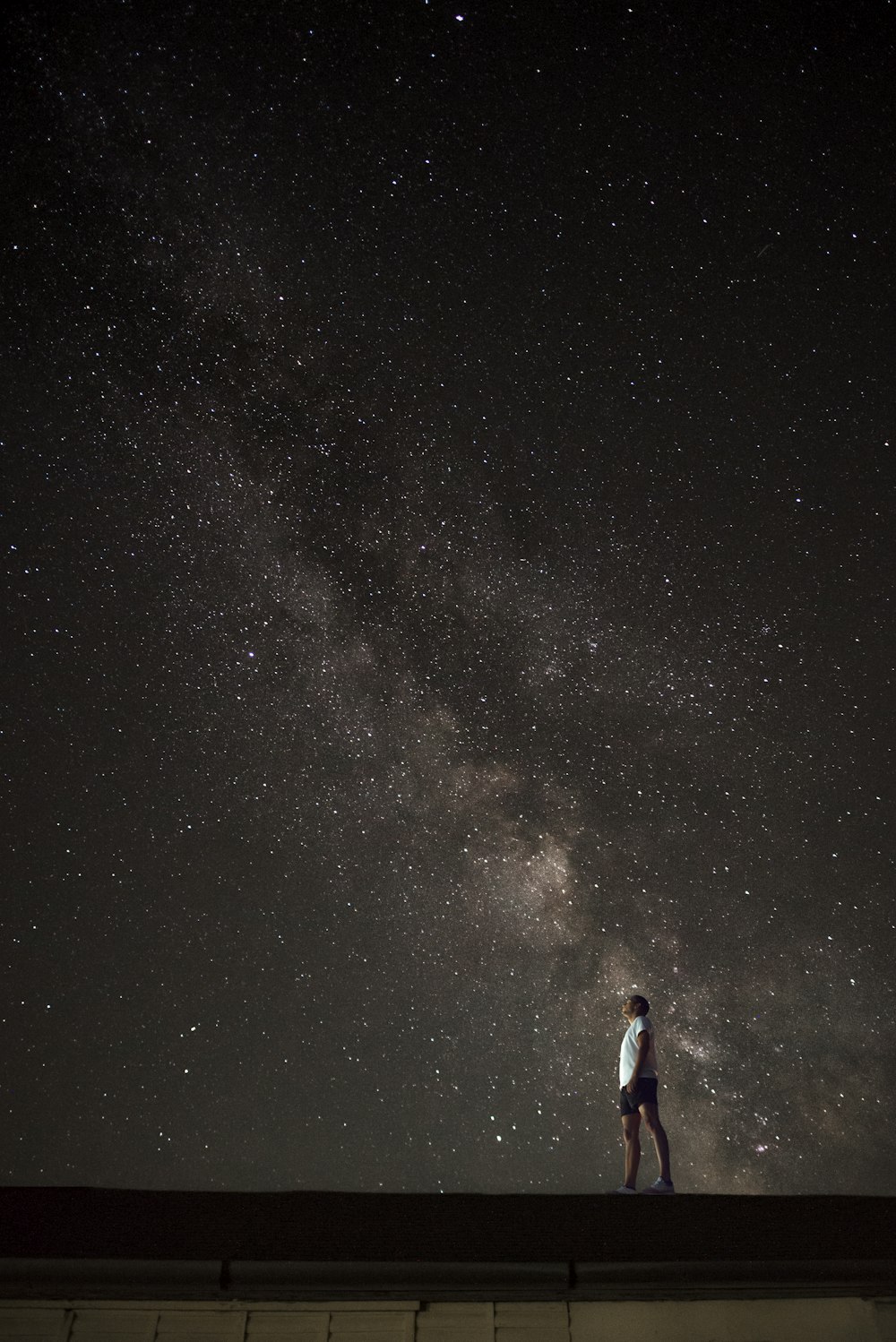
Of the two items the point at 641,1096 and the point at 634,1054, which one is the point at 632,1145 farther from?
the point at 634,1054

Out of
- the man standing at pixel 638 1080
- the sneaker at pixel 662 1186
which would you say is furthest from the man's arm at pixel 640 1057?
the sneaker at pixel 662 1186

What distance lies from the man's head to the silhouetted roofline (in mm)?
2362

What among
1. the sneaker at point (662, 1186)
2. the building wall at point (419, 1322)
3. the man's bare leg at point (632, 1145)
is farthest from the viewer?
the man's bare leg at point (632, 1145)

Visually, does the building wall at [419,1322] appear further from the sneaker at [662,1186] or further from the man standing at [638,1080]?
the man standing at [638,1080]

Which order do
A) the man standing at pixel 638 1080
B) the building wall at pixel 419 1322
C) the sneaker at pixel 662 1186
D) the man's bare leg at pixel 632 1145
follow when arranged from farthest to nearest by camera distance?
the man standing at pixel 638 1080
the man's bare leg at pixel 632 1145
the sneaker at pixel 662 1186
the building wall at pixel 419 1322

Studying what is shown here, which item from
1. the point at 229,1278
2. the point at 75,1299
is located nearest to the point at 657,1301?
the point at 229,1278

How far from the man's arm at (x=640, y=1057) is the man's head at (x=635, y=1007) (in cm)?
14

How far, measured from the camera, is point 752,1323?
4137 millimetres

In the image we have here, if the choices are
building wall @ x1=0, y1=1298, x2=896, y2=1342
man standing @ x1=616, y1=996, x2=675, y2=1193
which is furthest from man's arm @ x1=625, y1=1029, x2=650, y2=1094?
building wall @ x1=0, y1=1298, x2=896, y2=1342

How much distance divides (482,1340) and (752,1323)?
1.32 meters

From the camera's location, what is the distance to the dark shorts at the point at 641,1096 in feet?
22.5

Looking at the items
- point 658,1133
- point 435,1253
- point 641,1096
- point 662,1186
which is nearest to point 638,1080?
point 641,1096

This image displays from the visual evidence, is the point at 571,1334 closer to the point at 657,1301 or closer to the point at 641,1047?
the point at 657,1301

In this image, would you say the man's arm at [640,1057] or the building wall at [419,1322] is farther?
the man's arm at [640,1057]
